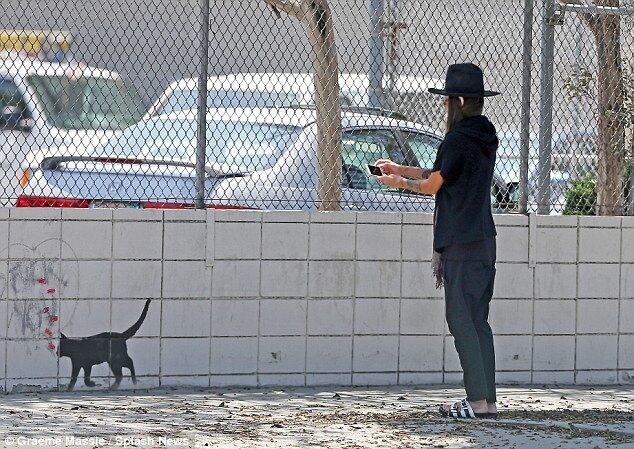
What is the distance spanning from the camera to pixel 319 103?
7852 millimetres

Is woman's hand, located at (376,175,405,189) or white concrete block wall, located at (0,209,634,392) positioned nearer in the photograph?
woman's hand, located at (376,175,405,189)

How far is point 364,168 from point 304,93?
635mm

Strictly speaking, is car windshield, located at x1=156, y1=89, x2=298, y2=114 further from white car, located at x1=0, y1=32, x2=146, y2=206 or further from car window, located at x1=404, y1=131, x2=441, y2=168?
car window, located at x1=404, y1=131, x2=441, y2=168

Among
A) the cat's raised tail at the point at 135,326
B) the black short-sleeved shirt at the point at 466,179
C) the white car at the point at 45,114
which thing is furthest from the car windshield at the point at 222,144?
the black short-sleeved shirt at the point at 466,179

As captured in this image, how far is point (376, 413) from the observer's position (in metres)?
6.85

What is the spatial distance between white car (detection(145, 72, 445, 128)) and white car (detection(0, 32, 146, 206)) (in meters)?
0.63

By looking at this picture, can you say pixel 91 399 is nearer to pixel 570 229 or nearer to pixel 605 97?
pixel 570 229

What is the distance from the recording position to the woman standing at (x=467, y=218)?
255 inches

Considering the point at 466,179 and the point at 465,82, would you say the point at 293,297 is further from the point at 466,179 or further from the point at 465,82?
the point at 465,82

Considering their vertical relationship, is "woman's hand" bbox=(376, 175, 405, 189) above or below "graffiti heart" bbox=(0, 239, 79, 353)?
above

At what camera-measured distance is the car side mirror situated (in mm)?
8055

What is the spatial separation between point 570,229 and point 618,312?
0.65m

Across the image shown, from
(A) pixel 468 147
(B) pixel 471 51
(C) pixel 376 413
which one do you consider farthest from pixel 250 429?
(B) pixel 471 51

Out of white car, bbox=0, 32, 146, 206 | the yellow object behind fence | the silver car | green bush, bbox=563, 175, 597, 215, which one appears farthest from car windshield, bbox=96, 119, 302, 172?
green bush, bbox=563, 175, 597, 215
